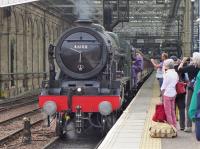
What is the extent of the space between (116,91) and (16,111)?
9866 mm

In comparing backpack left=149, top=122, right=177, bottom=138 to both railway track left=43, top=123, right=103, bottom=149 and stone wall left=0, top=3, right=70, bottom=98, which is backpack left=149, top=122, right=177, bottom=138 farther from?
stone wall left=0, top=3, right=70, bottom=98

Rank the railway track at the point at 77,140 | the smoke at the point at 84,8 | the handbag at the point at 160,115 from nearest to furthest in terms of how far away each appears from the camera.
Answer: the handbag at the point at 160,115 → the railway track at the point at 77,140 → the smoke at the point at 84,8

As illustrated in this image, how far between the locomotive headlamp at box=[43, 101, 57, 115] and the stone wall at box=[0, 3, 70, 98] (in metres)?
18.3

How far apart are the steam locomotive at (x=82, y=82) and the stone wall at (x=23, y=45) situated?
17049 millimetres

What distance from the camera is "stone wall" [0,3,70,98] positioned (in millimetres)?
33234

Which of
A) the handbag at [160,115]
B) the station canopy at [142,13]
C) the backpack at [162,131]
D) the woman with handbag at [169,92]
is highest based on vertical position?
the station canopy at [142,13]

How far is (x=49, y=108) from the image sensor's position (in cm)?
1318

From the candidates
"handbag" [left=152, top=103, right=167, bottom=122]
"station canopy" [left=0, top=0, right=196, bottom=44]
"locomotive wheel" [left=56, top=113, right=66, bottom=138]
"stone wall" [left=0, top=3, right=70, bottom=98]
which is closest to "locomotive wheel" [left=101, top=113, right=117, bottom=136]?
"locomotive wheel" [left=56, top=113, right=66, bottom=138]

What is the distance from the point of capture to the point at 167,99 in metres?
11.2

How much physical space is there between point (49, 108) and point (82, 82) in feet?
4.88

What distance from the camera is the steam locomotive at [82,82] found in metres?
13.3

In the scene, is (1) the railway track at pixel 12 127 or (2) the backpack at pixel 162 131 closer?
(2) the backpack at pixel 162 131

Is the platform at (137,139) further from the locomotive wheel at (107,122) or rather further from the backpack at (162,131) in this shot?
the locomotive wheel at (107,122)

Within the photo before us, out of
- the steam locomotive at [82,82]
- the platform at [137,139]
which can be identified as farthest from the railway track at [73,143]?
the platform at [137,139]
